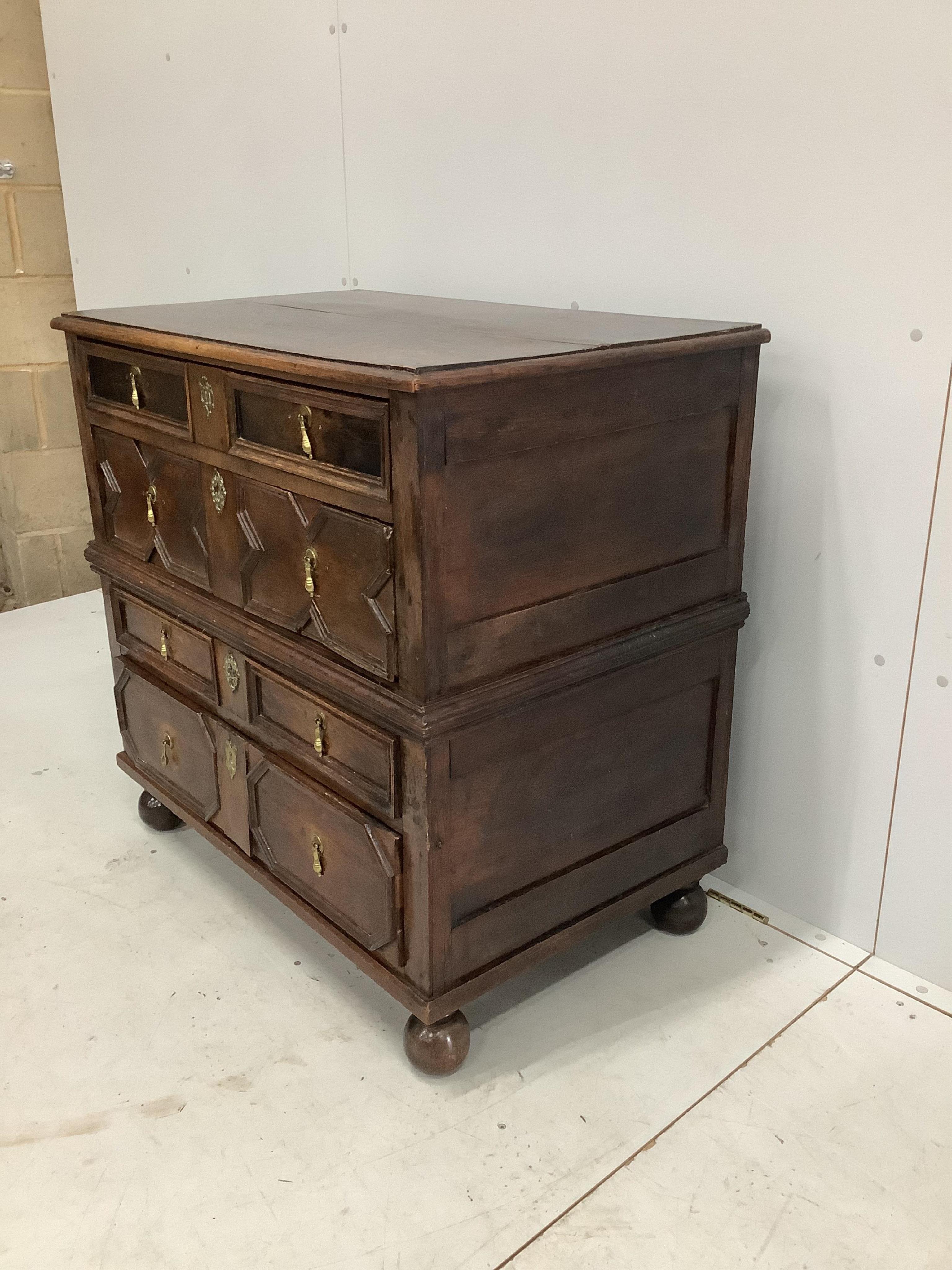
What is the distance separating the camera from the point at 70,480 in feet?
11.6

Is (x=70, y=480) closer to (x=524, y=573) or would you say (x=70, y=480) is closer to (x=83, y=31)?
(x=83, y=31)

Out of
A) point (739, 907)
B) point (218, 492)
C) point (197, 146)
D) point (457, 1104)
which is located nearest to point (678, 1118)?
point (457, 1104)

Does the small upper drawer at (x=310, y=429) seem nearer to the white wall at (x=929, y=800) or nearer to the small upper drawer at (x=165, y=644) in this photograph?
the small upper drawer at (x=165, y=644)

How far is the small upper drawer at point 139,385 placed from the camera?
1.60 meters

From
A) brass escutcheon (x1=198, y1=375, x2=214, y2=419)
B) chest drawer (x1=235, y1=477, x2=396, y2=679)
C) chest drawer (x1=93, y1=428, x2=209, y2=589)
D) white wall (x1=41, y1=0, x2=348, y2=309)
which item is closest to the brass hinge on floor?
chest drawer (x1=235, y1=477, x2=396, y2=679)

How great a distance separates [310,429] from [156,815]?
102 centimetres

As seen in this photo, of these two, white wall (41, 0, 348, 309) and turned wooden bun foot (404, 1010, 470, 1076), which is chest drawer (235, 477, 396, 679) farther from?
white wall (41, 0, 348, 309)

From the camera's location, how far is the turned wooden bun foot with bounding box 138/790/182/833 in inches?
81.6

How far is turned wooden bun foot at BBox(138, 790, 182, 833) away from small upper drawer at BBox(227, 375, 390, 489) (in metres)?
0.85

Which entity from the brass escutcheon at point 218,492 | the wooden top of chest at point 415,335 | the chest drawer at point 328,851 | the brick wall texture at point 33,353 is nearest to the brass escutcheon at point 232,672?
the chest drawer at point 328,851

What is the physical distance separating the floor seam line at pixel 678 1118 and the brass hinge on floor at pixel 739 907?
9cm

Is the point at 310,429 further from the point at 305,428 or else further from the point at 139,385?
the point at 139,385

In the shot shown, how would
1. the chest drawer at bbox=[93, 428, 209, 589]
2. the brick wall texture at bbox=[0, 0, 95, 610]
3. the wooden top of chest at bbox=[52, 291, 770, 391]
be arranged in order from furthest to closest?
the brick wall texture at bbox=[0, 0, 95, 610]
the chest drawer at bbox=[93, 428, 209, 589]
the wooden top of chest at bbox=[52, 291, 770, 391]

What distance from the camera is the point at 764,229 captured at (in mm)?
1579
